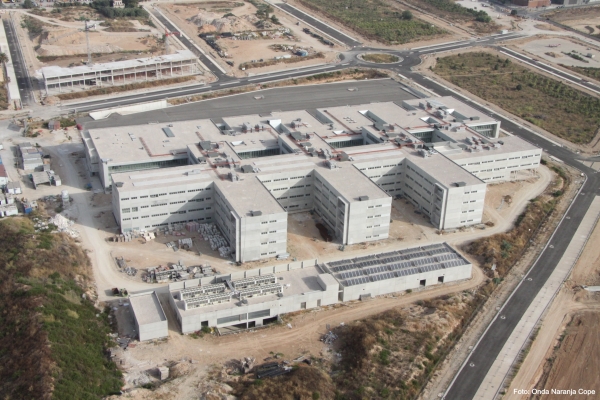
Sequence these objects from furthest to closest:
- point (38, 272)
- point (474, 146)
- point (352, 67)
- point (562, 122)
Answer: point (352, 67) < point (562, 122) < point (474, 146) < point (38, 272)

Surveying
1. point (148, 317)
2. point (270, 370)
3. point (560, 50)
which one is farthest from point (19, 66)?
point (560, 50)

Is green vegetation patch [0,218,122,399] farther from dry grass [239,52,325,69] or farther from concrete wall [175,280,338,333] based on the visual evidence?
dry grass [239,52,325,69]

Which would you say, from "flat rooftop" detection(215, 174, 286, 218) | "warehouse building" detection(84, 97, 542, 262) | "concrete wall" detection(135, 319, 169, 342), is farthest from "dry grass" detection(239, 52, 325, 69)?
"concrete wall" detection(135, 319, 169, 342)

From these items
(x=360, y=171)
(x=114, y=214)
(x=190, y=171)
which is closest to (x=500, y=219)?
(x=360, y=171)

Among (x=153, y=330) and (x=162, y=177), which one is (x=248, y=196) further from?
(x=153, y=330)

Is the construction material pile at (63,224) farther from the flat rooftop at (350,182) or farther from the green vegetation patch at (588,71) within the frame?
the green vegetation patch at (588,71)

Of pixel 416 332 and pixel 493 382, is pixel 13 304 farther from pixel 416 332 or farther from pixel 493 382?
pixel 493 382
